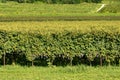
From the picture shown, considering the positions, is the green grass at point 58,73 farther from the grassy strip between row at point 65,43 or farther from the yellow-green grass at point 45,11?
the yellow-green grass at point 45,11

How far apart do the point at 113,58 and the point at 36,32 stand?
362 cm

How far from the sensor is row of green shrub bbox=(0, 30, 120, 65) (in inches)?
615

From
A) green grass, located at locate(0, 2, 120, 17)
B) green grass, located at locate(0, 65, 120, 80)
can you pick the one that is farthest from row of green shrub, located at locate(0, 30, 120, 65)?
green grass, located at locate(0, 2, 120, 17)

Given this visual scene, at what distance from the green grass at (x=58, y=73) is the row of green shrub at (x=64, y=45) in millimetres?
725

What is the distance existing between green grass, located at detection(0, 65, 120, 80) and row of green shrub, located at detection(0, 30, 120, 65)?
28.6 inches

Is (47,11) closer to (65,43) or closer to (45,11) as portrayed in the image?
(45,11)

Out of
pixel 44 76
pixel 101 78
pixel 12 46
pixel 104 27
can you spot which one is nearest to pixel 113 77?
pixel 101 78

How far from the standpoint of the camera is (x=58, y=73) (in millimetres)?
13758

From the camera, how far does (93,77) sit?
41.8 feet

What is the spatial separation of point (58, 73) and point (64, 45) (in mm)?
2239

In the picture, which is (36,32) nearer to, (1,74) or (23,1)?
(1,74)

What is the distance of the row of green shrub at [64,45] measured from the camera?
15.6m

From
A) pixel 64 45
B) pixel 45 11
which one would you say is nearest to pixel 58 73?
pixel 64 45

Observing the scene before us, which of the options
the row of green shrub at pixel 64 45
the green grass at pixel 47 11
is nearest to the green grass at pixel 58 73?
the row of green shrub at pixel 64 45
